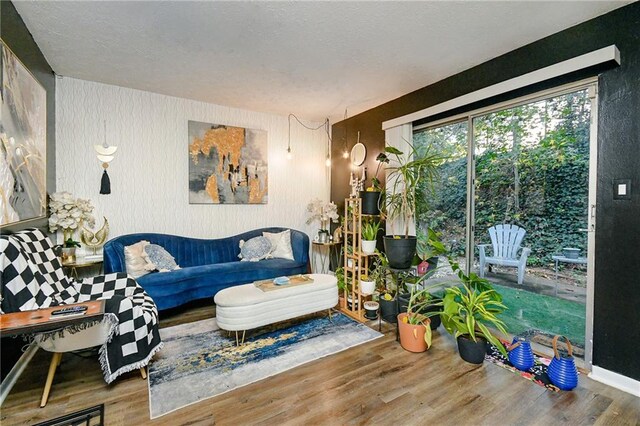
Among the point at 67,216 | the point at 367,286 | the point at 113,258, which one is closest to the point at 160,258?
the point at 113,258

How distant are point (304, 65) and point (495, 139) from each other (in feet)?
6.49

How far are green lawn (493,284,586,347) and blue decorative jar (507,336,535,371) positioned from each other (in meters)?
0.43

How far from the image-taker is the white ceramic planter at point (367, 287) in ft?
10.3

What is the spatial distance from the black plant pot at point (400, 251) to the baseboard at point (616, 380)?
1.48m

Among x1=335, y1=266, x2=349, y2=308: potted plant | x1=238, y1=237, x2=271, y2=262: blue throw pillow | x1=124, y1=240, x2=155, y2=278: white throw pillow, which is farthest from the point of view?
x1=238, y1=237, x2=271, y2=262: blue throw pillow

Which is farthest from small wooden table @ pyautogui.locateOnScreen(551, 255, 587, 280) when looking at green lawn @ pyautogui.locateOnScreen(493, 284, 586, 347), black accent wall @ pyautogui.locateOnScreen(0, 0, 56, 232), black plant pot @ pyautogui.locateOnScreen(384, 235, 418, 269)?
black accent wall @ pyautogui.locateOnScreen(0, 0, 56, 232)

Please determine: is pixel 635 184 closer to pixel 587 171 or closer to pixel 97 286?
pixel 587 171

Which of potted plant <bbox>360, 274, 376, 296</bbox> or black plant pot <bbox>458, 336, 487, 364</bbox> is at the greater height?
potted plant <bbox>360, 274, 376, 296</bbox>

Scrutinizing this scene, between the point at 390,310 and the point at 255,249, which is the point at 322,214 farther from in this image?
the point at 390,310

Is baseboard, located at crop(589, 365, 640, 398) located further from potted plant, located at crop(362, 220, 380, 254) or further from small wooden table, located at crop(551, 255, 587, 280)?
potted plant, located at crop(362, 220, 380, 254)

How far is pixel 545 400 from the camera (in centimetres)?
183

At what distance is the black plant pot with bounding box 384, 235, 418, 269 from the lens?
2750mm

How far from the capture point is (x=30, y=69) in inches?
91.7

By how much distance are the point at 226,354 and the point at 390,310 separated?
1645mm
